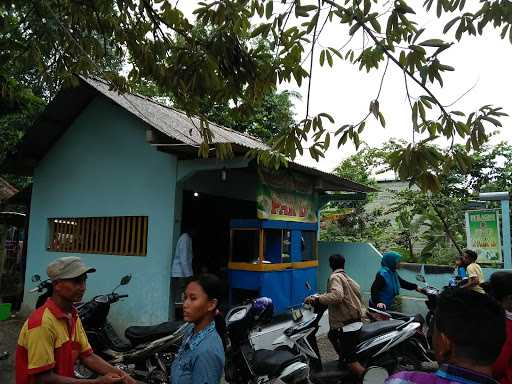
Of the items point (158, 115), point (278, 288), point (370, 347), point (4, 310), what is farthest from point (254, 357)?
point (4, 310)

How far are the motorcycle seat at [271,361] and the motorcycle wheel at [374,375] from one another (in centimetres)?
91

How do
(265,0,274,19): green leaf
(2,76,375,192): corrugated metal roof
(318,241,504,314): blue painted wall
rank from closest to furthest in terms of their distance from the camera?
(265,0,274,19): green leaf < (2,76,375,192): corrugated metal roof < (318,241,504,314): blue painted wall

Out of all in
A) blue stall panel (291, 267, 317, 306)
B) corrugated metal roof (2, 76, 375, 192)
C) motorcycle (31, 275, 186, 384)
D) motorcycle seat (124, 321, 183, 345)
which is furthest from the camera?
blue stall panel (291, 267, 317, 306)

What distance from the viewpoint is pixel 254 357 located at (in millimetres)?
4348

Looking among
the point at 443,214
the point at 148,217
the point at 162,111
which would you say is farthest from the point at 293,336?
the point at 443,214

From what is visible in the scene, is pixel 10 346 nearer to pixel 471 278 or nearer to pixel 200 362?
pixel 200 362

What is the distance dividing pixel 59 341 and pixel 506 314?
243 cm

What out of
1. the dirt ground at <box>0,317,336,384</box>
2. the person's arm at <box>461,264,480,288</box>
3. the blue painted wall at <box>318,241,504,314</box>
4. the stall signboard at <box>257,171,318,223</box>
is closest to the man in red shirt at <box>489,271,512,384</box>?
the person's arm at <box>461,264,480,288</box>

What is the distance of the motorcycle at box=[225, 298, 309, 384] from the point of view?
414 centimetres

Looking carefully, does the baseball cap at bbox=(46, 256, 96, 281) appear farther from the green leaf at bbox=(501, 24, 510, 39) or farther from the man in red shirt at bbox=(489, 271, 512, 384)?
the green leaf at bbox=(501, 24, 510, 39)

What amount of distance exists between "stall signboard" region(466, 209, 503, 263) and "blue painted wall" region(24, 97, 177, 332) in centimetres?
530

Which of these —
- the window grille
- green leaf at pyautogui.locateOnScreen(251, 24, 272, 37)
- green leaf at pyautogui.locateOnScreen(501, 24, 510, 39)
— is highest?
green leaf at pyautogui.locateOnScreen(251, 24, 272, 37)

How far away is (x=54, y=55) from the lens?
5.36 metres

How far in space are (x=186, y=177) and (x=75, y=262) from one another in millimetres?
4852
